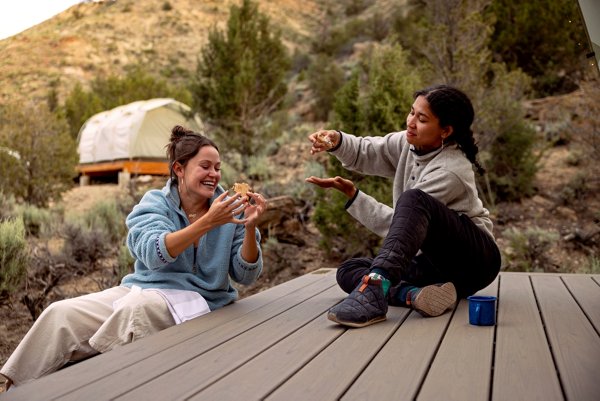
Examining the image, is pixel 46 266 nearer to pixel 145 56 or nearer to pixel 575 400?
pixel 575 400

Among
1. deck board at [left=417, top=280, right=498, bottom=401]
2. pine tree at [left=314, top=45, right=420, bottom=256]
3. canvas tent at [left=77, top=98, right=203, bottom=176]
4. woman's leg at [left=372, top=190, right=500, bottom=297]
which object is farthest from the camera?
canvas tent at [left=77, top=98, right=203, bottom=176]

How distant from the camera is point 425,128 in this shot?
102 inches

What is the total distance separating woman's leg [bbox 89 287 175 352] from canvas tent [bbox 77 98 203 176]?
1162 cm

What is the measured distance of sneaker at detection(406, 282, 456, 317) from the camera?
7.49 ft

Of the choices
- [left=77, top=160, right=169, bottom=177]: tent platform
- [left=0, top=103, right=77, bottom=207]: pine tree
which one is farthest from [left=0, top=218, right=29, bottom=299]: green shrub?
[left=77, top=160, right=169, bottom=177]: tent platform

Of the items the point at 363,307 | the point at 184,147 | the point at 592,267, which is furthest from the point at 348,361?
the point at 592,267

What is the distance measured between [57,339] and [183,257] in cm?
57

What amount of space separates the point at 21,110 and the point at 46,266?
18.6 ft

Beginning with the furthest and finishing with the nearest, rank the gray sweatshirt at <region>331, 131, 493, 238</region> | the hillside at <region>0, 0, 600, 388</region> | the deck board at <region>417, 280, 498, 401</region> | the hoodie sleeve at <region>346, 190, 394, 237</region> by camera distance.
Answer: the hillside at <region>0, 0, 600, 388</region> → the hoodie sleeve at <region>346, 190, 394, 237</region> → the gray sweatshirt at <region>331, 131, 493, 238</region> → the deck board at <region>417, 280, 498, 401</region>

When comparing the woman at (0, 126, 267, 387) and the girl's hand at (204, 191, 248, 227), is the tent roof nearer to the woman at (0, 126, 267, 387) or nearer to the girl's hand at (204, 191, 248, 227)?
the woman at (0, 126, 267, 387)

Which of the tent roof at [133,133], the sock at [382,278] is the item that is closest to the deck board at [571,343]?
the sock at [382,278]

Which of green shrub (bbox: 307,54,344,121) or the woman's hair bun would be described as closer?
the woman's hair bun

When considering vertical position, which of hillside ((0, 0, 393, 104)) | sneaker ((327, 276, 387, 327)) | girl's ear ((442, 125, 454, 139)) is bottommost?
sneaker ((327, 276, 387, 327))

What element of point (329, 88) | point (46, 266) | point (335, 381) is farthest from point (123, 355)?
point (329, 88)
